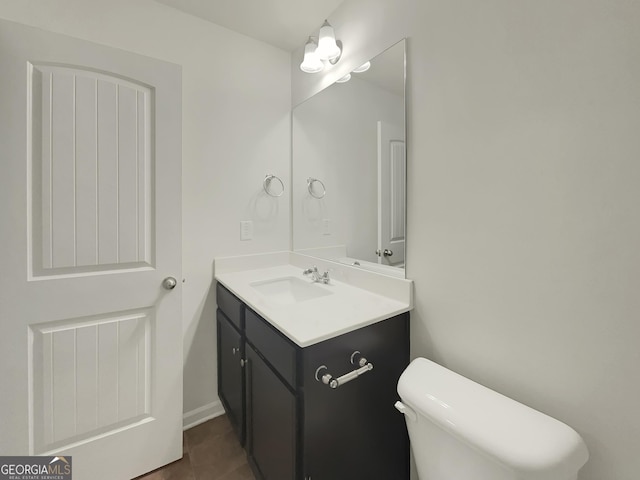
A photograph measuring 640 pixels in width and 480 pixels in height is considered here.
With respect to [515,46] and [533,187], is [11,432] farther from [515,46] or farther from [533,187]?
[515,46]

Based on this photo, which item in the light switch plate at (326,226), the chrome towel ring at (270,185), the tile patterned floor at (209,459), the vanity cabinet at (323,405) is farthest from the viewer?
the chrome towel ring at (270,185)

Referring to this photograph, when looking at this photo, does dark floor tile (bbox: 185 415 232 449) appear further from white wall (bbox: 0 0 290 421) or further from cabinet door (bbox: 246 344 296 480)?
cabinet door (bbox: 246 344 296 480)

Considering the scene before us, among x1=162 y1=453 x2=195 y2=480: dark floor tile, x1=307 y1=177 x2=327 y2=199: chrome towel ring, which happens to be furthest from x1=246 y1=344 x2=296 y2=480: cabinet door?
x1=307 y1=177 x2=327 y2=199: chrome towel ring

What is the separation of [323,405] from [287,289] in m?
0.87

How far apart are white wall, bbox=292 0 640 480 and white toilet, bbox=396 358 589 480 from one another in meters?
0.14

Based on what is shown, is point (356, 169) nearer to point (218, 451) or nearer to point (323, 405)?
point (323, 405)

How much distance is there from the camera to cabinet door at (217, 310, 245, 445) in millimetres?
1388

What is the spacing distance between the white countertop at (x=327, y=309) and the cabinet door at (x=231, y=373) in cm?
26

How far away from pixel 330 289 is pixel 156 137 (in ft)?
3.72

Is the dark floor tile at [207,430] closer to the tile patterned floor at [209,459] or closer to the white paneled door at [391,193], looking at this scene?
the tile patterned floor at [209,459]

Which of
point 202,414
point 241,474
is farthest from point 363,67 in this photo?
point 202,414

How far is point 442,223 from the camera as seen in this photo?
1077mm

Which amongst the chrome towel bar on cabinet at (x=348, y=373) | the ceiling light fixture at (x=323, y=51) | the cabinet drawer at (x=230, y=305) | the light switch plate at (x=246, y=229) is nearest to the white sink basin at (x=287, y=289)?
the cabinet drawer at (x=230, y=305)

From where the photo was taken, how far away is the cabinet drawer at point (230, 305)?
137cm
